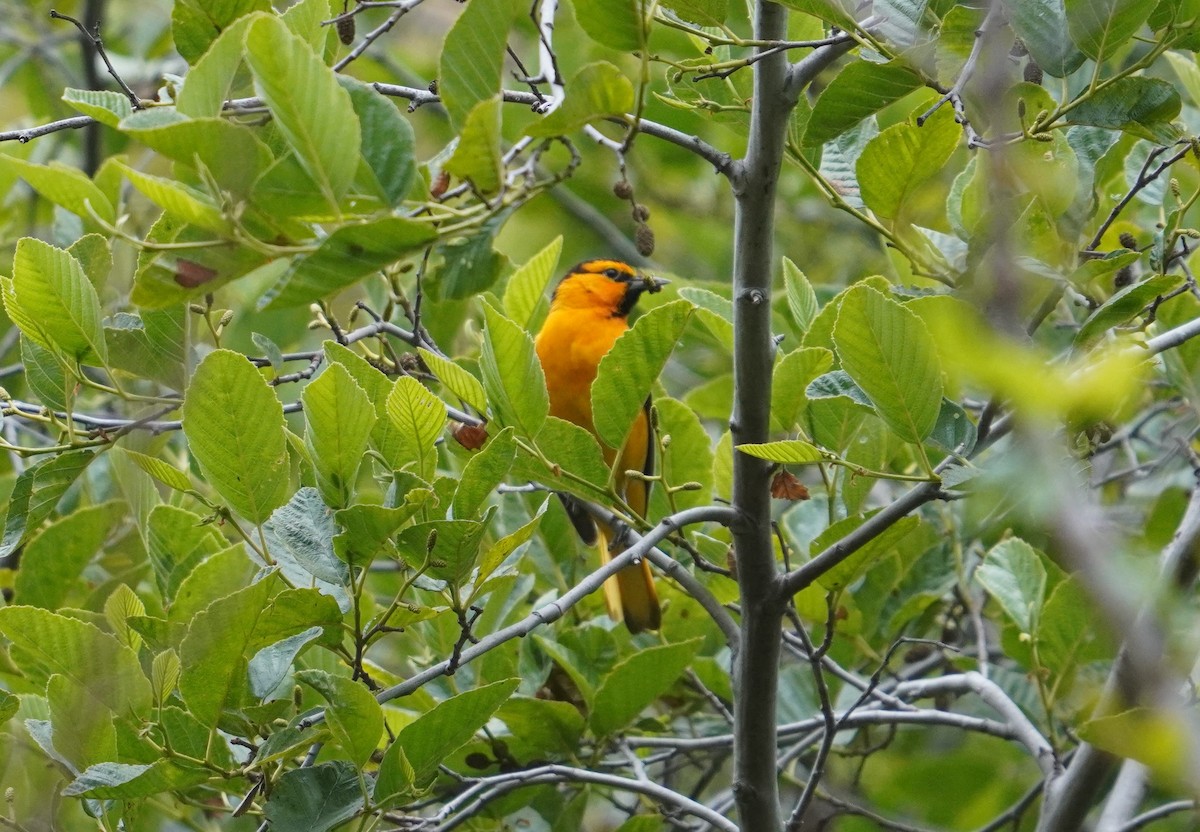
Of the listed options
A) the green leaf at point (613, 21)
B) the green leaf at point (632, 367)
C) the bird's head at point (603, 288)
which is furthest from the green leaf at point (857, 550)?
the bird's head at point (603, 288)

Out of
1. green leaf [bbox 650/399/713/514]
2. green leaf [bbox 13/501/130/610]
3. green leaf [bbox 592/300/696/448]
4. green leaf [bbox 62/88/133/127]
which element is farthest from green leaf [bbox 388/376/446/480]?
green leaf [bbox 13/501/130/610]

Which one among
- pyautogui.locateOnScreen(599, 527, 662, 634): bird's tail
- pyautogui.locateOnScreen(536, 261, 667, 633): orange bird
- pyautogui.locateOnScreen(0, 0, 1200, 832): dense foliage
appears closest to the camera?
pyautogui.locateOnScreen(0, 0, 1200, 832): dense foliage

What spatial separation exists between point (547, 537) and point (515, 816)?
0.58m

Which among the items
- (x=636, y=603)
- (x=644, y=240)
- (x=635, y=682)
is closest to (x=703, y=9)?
(x=644, y=240)

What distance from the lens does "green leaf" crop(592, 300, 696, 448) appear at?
192cm

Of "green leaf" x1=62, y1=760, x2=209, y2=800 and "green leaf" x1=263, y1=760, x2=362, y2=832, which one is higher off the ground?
"green leaf" x1=263, y1=760, x2=362, y2=832

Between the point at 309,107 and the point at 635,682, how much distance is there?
4.30 ft

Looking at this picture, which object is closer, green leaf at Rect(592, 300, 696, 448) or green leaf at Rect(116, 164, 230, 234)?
green leaf at Rect(116, 164, 230, 234)

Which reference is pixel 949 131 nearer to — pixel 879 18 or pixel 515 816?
pixel 879 18

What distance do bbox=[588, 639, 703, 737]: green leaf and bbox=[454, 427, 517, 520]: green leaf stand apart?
0.61 metres

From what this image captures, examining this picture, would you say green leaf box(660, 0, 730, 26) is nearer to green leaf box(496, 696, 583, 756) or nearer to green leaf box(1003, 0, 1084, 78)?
green leaf box(1003, 0, 1084, 78)

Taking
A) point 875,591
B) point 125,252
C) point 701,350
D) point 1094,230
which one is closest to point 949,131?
point 1094,230

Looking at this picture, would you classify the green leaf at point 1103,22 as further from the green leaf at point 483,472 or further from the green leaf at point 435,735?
the green leaf at point 435,735

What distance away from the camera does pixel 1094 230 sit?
2436 millimetres
